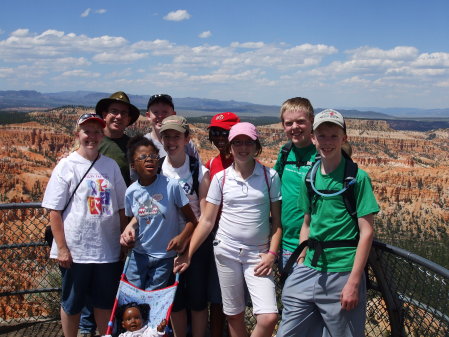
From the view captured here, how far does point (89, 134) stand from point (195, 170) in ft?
2.74

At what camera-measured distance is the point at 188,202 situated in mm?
3164

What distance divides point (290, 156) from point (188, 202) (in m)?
0.84

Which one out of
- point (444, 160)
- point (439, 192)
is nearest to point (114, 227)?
point (439, 192)

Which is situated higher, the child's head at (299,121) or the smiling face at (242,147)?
the child's head at (299,121)

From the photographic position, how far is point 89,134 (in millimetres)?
3182

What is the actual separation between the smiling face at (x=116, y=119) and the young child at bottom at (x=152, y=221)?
2.22ft

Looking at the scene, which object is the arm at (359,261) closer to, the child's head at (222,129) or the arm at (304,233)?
the arm at (304,233)

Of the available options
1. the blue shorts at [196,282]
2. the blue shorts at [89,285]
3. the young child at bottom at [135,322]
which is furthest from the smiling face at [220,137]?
the young child at bottom at [135,322]

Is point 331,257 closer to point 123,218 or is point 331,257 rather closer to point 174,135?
point 174,135

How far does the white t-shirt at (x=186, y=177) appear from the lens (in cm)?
327

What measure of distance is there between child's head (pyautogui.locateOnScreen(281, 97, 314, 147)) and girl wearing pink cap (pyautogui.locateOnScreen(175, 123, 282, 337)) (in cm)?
29

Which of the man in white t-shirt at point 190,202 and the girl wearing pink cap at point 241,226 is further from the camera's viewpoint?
the man in white t-shirt at point 190,202

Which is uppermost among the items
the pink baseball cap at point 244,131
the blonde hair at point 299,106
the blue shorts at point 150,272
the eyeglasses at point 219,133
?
the blonde hair at point 299,106

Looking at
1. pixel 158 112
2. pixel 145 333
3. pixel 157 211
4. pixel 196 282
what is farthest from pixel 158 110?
pixel 145 333
